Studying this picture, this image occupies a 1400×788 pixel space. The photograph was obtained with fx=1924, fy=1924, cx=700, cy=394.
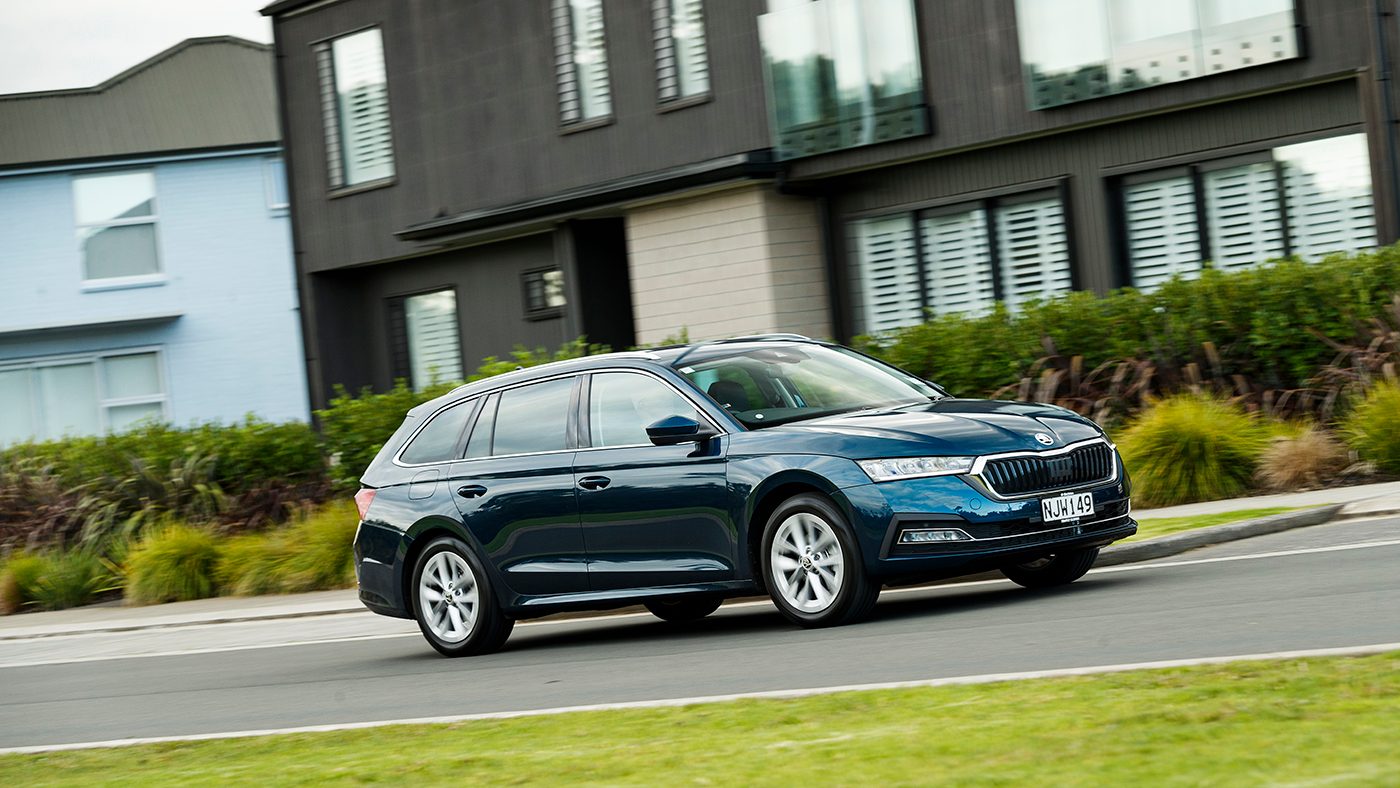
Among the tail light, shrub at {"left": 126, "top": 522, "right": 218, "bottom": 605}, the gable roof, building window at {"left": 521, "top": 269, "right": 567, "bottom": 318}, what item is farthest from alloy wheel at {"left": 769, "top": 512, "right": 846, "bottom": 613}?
the gable roof

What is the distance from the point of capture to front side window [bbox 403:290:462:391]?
29406mm

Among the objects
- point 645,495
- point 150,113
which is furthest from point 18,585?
point 150,113

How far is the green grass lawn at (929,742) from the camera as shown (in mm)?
5676

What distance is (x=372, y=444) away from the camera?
20859 mm

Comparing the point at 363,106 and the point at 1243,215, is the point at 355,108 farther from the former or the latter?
the point at 1243,215

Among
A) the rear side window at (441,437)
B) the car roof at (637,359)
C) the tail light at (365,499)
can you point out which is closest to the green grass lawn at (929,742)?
the car roof at (637,359)

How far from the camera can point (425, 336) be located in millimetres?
30016

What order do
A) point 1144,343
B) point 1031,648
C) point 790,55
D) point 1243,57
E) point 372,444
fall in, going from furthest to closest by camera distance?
point 790,55, point 372,444, point 1243,57, point 1144,343, point 1031,648

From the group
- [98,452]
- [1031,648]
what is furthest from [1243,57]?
[98,452]

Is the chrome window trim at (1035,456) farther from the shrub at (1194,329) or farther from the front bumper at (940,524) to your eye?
the shrub at (1194,329)

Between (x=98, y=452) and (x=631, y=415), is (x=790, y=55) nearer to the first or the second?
(x=98, y=452)

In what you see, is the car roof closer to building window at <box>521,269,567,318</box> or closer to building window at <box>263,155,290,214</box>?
building window at <box>521,269,567,318</box>

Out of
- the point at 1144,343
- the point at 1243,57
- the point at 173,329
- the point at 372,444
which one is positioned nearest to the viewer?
the point at 1144,343

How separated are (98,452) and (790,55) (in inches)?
377
